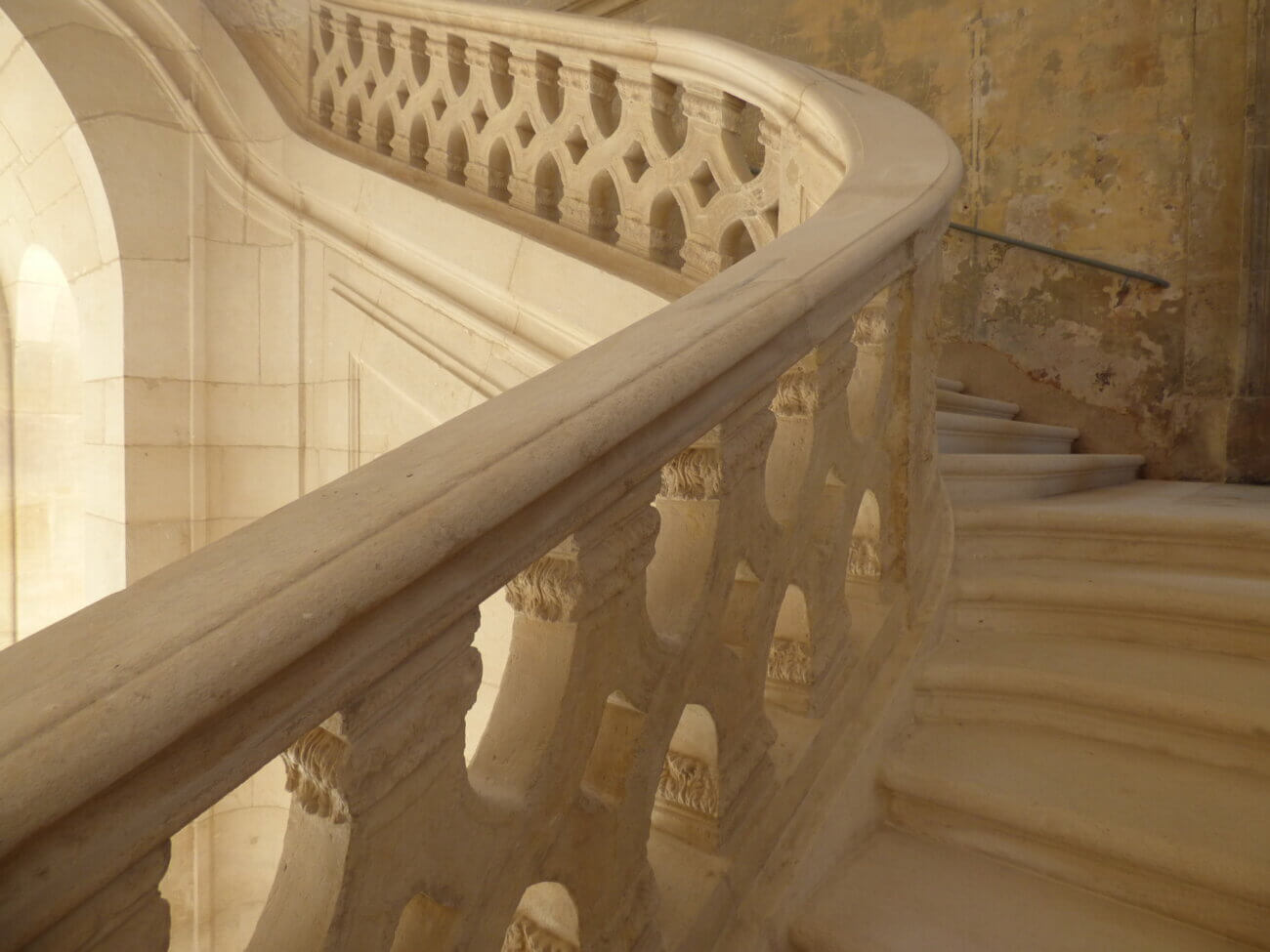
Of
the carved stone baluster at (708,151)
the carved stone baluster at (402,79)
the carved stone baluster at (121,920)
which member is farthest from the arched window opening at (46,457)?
the carved stone baluster at (121,920)

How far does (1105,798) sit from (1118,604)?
0.57 meters

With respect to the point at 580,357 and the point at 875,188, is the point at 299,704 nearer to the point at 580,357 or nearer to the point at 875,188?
the point at 580,357

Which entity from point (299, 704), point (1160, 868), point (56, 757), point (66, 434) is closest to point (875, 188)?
point (1160, 868)

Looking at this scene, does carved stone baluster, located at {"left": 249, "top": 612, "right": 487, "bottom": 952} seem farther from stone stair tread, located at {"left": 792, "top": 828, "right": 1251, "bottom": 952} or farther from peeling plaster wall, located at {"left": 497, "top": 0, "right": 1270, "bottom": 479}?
peeling plaster wall, located at {"left": 497, "top": 0, "right": 1270, "bottom": 479}

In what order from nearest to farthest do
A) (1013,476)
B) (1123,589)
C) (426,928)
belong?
(426,928) < (1123,589) < (1013,476)

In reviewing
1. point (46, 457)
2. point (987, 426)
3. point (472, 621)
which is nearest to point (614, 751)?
point (472, 621)

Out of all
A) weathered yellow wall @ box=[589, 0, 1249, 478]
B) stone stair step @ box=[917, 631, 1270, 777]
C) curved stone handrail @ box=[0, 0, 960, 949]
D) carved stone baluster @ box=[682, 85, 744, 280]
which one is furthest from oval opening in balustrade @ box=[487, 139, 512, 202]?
weathered yellow wall @ box=[589, 0, 1249, 478]

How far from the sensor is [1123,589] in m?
1.85

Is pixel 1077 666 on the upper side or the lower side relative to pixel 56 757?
lower

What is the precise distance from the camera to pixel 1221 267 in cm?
382

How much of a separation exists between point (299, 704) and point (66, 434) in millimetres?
5383

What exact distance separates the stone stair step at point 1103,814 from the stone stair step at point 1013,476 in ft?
3.00

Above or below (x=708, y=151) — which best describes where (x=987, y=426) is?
below

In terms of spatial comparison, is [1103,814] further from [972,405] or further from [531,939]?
[972,405]
